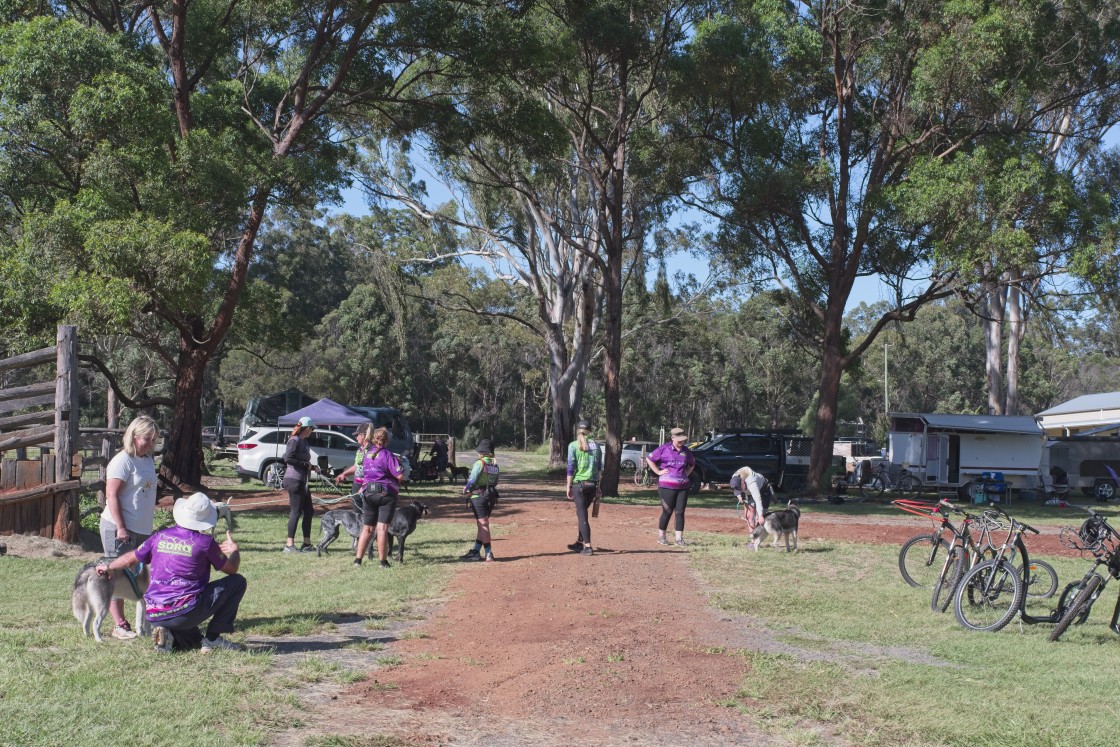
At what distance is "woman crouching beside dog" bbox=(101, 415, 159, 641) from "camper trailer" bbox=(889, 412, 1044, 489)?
958 inches

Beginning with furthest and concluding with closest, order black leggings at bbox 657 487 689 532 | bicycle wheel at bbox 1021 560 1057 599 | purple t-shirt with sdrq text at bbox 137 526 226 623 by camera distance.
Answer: black leggings at bbox 657 487 689 532, bicycle wheel at bbox 1021 560 1057 599, purple t-shirt with sdrq text at bbox 137 526 226 623

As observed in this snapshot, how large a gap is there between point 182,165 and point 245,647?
13.5 meters

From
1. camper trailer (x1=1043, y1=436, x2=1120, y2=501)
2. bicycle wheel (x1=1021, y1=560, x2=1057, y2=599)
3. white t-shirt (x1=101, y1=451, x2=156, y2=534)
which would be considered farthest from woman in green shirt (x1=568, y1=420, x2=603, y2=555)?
camper trailer (x1=1043, y1=436, x2=1120, y2=501)

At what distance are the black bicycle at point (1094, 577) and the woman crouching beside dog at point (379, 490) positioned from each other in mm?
6655

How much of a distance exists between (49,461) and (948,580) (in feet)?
33.1

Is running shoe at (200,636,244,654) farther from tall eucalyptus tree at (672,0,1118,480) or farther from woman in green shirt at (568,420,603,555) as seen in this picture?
tall eucalyptus tree at (672,0,1118,480)

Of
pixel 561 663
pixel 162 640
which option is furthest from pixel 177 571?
pixel 561 663

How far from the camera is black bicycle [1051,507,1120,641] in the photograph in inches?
318

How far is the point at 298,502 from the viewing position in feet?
40.8

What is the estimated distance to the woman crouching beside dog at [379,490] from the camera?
1120 centimetres

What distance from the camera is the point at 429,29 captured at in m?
20.7

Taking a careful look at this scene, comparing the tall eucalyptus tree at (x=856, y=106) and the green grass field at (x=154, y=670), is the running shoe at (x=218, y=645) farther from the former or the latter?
the tall eucalyptus tree at (x=856, y=106)

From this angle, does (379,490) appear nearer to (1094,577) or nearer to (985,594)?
(985,594)

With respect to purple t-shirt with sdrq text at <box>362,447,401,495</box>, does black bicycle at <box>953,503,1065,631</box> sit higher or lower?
lower
